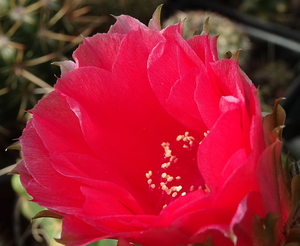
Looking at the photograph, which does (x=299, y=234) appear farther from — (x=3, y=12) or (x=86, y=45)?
(x=3, y=12)

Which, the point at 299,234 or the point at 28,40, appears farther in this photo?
the point at 28,40

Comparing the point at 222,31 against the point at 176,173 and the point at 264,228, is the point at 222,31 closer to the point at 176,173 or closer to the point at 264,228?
the point at 176,173

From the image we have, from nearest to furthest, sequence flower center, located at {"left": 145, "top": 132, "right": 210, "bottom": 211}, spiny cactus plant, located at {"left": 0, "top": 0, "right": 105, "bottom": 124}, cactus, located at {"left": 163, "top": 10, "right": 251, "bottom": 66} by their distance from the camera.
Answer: flower center, located at {"left": 145, "top": 132, "right": 210, "bottom": 211} < spiny cactus plant, located at {"left": 0, "top": 0, "right": 105, "bottom": 124} < cactus, located at {"left": 163, "top": 10, "right": 251, "bottom": 66}

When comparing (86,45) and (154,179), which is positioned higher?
(86,45)

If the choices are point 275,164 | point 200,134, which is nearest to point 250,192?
point 275,164

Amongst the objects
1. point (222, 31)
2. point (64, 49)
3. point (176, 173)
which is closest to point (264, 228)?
point (176, 173)

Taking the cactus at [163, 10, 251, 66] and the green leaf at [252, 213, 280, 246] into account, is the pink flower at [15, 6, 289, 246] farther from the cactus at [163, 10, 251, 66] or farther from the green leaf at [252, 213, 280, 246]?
the cactus at [163, 10, 251, 66]

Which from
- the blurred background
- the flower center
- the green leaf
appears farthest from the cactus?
the green leaf
